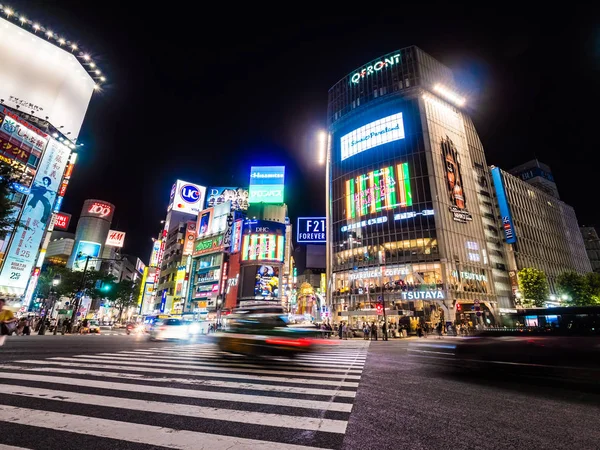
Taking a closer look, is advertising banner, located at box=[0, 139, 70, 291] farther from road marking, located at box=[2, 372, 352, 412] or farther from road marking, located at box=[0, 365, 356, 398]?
road marking, located at box=[2, 372, 352, 412]

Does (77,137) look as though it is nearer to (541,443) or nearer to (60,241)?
(541,443)

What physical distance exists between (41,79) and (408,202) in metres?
60.3

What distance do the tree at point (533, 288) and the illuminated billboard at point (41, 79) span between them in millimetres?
80614

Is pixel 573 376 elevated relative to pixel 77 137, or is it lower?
lower

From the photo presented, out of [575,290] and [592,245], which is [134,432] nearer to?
[575,290]

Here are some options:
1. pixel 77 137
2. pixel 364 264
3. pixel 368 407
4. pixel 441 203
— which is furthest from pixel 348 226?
pixel 368 407

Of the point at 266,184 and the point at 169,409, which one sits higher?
the point at 266,184

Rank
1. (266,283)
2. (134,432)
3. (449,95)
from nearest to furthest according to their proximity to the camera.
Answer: (134,432) → (266,283) → (449,95)

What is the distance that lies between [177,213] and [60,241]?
69.3m

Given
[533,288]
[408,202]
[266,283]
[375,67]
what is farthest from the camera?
[375,67]

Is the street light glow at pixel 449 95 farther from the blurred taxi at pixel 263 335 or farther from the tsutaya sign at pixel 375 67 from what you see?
the blurred taxi at pixel 263 335

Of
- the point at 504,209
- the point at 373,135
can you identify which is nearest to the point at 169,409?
the point at 373,135

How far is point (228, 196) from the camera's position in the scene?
77.8 metres

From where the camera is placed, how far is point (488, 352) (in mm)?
7188
